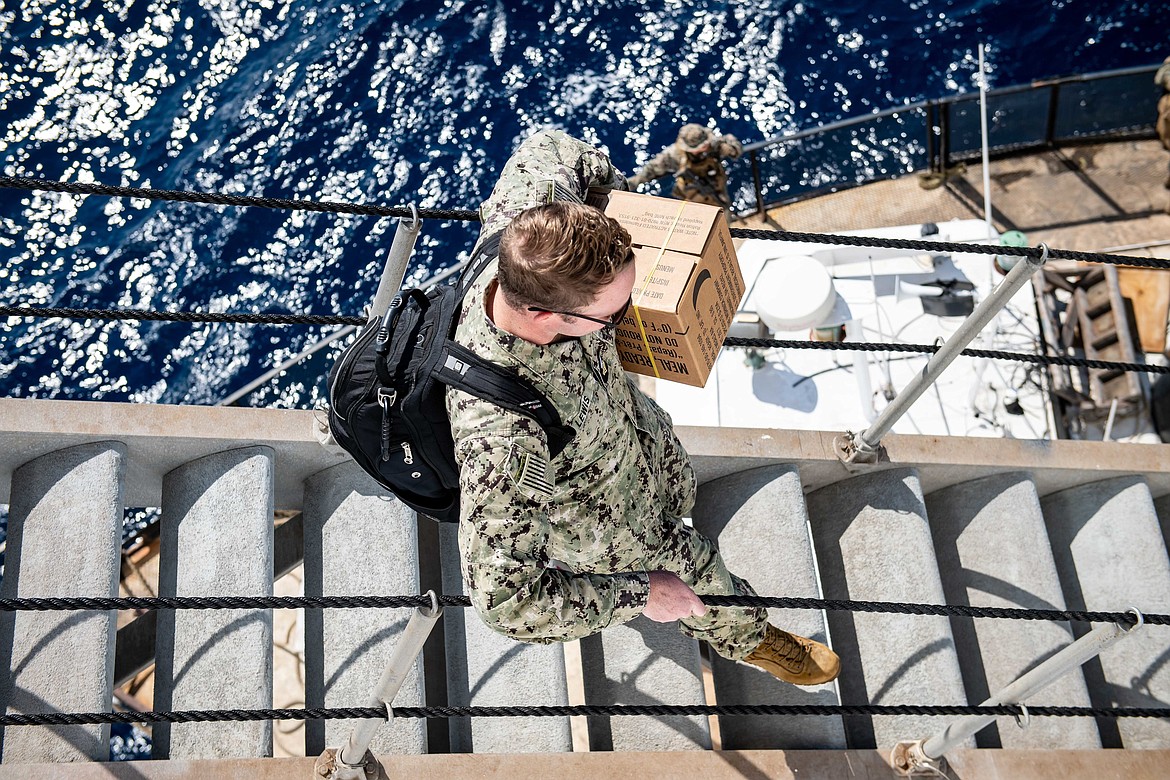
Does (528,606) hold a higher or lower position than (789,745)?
higher

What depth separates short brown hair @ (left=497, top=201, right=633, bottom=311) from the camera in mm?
2568

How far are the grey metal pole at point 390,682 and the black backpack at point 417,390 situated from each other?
0.43 metres

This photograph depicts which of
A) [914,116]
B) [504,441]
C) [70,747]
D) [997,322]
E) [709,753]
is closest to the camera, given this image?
[504,441]

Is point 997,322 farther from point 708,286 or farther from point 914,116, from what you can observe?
point 708,286

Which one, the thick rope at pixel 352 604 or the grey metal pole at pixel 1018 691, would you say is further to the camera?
the grey metal pole at pixel 1018 691

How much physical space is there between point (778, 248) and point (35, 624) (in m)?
7.98

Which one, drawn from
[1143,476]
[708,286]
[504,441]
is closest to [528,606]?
[504,441]

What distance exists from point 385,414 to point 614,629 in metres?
2.13

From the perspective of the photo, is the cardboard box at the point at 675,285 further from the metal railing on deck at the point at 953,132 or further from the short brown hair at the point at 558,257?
the metal railing on deck at the point at 953,132

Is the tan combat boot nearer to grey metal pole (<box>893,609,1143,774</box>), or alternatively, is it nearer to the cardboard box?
grey metal pole (<box>893,609,1143,774</box>)

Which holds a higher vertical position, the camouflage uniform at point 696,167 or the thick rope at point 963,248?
the camouflage uniform at point 696,167

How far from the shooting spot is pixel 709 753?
160 inches

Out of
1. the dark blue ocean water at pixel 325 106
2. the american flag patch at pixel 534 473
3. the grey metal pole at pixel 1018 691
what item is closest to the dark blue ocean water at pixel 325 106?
the dark blue ocean water at pixel 325 106

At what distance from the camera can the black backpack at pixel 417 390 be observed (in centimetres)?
286
